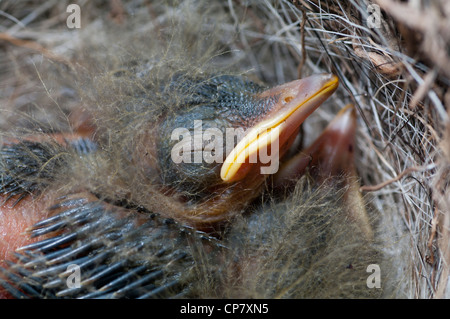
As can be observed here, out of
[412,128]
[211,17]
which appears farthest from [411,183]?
[211,17]

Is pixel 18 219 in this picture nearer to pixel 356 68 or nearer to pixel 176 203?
pixel 176 203

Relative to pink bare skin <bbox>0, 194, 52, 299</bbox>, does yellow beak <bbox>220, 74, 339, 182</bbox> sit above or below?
above

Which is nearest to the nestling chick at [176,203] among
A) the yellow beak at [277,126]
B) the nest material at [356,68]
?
the yellow beak at [277,126]

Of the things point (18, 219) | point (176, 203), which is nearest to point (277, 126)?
point (176, 203)

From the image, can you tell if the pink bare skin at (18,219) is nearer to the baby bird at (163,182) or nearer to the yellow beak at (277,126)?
the baby bird at (163,182)

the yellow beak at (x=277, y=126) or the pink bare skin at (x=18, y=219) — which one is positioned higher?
the yellow beak at (x=277, y=126)

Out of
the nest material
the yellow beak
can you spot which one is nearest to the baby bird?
the yellow beak

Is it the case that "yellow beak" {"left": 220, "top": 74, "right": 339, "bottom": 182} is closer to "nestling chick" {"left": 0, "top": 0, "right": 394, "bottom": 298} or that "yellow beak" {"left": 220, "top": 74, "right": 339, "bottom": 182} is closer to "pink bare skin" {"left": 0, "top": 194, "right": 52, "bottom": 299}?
"nestling chick" {"left": 0, "top": 0, "right": 394, "bottom": 298}

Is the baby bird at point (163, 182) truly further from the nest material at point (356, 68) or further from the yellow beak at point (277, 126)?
the nest material at point (356, 68)
